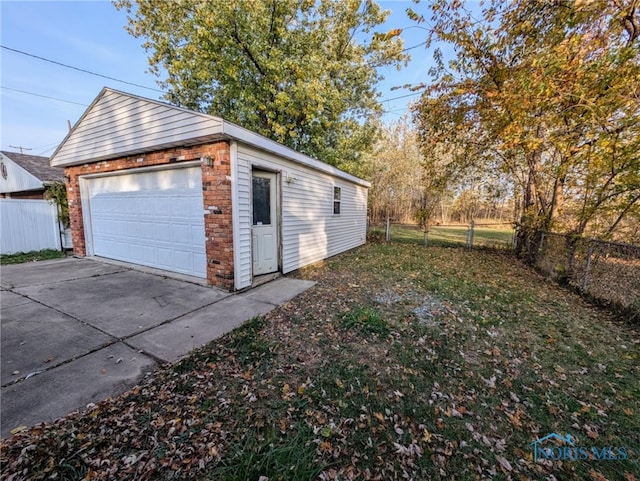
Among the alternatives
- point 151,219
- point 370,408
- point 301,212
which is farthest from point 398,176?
point 370,408

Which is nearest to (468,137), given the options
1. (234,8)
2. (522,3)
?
(522,3)

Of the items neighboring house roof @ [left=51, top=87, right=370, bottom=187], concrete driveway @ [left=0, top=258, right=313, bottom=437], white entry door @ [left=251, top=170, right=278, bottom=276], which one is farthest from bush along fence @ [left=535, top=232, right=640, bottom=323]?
white entry door @ [left=251, top=170, right=278, bottom=276]

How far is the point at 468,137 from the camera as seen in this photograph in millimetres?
7543

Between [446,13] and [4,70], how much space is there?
Result: 1330 centimetres

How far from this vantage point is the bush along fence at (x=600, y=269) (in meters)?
4.00

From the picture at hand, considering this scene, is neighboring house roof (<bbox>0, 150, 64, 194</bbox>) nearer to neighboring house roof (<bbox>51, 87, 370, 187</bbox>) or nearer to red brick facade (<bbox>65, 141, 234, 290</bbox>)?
neighboring house roof (<bbox>51, 87, 370, 187</bbox>)

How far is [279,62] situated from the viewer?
938 cm

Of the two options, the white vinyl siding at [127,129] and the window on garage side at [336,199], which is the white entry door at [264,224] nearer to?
the white vinyl siding at [127,129]

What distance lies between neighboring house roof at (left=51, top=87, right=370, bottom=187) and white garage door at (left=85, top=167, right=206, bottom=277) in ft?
1.95

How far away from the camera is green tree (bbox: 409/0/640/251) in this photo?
400cm

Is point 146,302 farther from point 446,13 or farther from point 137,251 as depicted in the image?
point 446,13

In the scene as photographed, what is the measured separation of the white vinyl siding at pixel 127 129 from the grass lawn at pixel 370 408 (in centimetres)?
348

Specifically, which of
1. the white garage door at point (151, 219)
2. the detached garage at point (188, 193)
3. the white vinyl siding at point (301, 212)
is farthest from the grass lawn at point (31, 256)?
the white vinyl siding at point (301, 212)

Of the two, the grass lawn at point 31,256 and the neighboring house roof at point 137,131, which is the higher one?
the neighboring house roof at point 137,131
